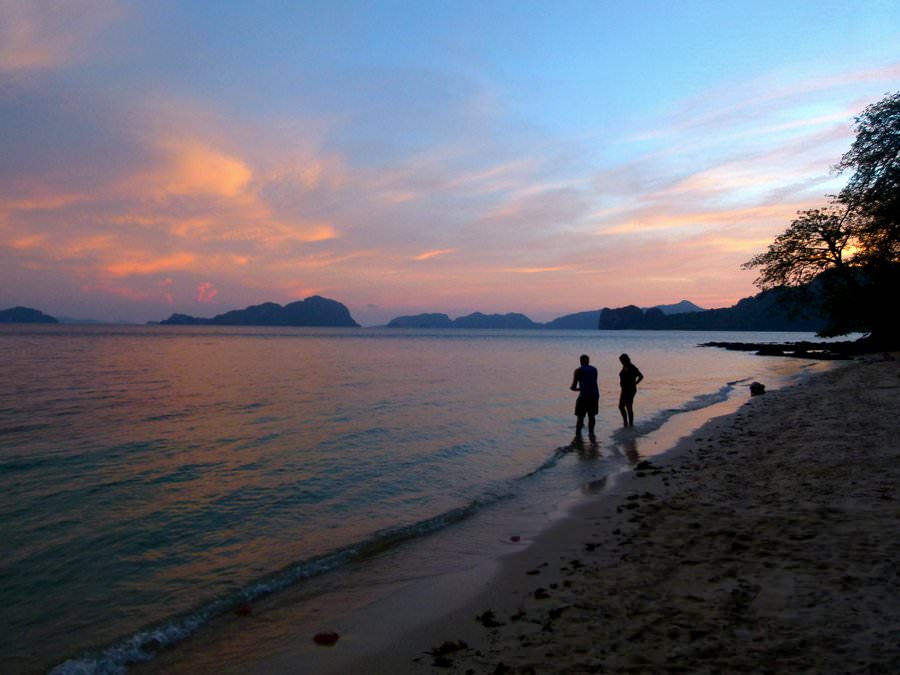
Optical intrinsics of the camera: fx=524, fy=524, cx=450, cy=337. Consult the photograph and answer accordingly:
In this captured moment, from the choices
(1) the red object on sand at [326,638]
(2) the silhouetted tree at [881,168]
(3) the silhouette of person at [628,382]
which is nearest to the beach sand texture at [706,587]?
(1) the red object on sand at [326,638]

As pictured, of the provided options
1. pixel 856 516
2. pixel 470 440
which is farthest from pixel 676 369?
pixel 856 516

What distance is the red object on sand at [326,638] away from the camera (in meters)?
5.11

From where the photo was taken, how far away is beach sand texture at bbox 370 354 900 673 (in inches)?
157

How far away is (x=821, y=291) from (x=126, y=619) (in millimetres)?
51268

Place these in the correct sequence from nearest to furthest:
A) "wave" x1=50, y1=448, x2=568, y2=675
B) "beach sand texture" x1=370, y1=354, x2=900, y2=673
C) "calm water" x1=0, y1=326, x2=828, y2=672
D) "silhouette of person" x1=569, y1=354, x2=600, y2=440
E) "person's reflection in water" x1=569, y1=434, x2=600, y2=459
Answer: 1. "beach sand texture" x1=370, y1=354, x2=900, y2=673
2. "wave" x1=50, y1=448, x2=568, y2=675
3. "calm water" x1=0, y1=326, x2=828, y2=672
4. "person's reflection in water" x1=569, y1=434, x2=600, y2=459
5. "silhouette of person" x1=569, y1=354, x2=600, y2=440

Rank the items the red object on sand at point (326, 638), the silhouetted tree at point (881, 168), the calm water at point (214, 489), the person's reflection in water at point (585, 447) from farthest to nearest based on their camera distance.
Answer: the silhouetted tree at point (881, 168)
the person's reflection in water at point (585, 447)
the calm water at point (214, 489)
the red object on sand at point (326, 638)

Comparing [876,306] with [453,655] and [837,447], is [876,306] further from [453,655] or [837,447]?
[453,655]

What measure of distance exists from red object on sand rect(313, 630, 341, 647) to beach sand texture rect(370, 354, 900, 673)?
23.4 inches

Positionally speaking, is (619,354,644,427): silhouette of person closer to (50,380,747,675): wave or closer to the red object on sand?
(50,380,747,675): wave

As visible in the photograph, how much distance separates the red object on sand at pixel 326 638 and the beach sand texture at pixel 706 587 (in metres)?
0.59

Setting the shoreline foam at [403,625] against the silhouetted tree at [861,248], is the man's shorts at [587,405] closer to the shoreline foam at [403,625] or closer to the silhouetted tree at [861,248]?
the shoreline foam at [403,625]

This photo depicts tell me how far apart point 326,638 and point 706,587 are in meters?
3.80

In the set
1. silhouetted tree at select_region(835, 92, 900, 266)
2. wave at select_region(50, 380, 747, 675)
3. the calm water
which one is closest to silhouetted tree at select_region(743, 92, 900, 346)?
silhouetted tree at select_region(835, 92, 900, 266)

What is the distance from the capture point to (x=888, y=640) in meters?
3.81
